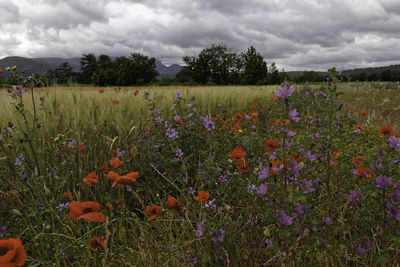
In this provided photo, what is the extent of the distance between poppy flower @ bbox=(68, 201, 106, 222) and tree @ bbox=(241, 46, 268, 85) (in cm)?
4669

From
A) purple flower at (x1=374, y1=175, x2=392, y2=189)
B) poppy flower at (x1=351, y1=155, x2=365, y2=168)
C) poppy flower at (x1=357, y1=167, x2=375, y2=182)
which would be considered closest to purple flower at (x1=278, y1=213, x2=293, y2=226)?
purple flower at (x1=374, y1=175, x2=392, y2=189)

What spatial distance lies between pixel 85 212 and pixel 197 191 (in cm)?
127

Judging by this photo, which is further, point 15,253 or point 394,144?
point 394,144

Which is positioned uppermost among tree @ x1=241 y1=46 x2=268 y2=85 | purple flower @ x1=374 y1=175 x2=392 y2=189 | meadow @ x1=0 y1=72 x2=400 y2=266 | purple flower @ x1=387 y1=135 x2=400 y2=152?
tree @ x1=241 y1=46 x2=268 y2=85

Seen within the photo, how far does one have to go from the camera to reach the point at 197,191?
2.05 meters

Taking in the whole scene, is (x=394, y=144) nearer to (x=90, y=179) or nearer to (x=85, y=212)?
(x=85, y=212)

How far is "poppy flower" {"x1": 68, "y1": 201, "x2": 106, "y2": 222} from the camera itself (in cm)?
79

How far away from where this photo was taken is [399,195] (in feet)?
3.10

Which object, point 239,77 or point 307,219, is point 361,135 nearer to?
point 307,219

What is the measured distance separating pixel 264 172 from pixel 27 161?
186 cm

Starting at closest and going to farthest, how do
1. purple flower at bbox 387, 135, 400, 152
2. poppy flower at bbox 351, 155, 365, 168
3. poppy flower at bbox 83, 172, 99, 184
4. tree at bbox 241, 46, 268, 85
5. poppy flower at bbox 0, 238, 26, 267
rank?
poppy flower at bbox 0, 238, 26, 267 → purple flower at bbox 387, 135, 400, 152 → poppy flower at bbox 83, 172, 99, 184 → poppy flower at bbox 351, 155, 365, 168 → tree at bbox 241, 46, 268, 85

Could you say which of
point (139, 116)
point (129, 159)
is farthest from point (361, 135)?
point (139, 116)

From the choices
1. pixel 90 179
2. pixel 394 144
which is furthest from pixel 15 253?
pixel 394 144

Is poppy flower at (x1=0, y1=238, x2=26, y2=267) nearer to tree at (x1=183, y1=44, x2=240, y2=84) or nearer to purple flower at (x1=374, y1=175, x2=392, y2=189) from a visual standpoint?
purple flower at (x1=374, y1=175, x2=392, y2=189)
